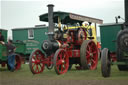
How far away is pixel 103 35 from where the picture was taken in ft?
44.0

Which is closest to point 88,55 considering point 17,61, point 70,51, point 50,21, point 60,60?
point 70,51

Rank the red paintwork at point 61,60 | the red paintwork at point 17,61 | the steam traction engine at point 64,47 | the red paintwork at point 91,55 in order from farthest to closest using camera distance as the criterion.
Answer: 1. the red paintwork at point 17,61
2. the red paintwork at point 91,55
3. the steam traction engine at point 64,47
4. the red paintwork at point 61,60

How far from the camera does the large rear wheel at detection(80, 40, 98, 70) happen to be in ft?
26.5

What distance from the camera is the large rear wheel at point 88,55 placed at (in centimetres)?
809

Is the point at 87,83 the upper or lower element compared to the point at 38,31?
lower

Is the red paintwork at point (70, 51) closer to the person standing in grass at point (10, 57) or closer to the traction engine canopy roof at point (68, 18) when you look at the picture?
the traction engine canopy roof at point (68, 18)

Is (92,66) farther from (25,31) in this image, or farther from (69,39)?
(25,31)

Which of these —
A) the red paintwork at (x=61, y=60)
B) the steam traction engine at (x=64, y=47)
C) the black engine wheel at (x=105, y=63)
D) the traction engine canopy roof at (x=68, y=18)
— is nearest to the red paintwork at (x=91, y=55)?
the steam traction engine at (x=64, y=47)

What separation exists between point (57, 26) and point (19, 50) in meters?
4.97

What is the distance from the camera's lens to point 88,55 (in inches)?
335

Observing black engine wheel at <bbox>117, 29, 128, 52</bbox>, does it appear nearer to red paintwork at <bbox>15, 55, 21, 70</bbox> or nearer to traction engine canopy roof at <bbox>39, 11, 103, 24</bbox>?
traction engine canopy roof at <bbox>39, 11, 103, 24</bbox>

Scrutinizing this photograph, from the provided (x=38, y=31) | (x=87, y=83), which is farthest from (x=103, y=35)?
(x=87, y=83)

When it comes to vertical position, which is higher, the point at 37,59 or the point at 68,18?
the point at 68,18

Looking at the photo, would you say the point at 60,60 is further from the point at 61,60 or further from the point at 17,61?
the point at 17,61
